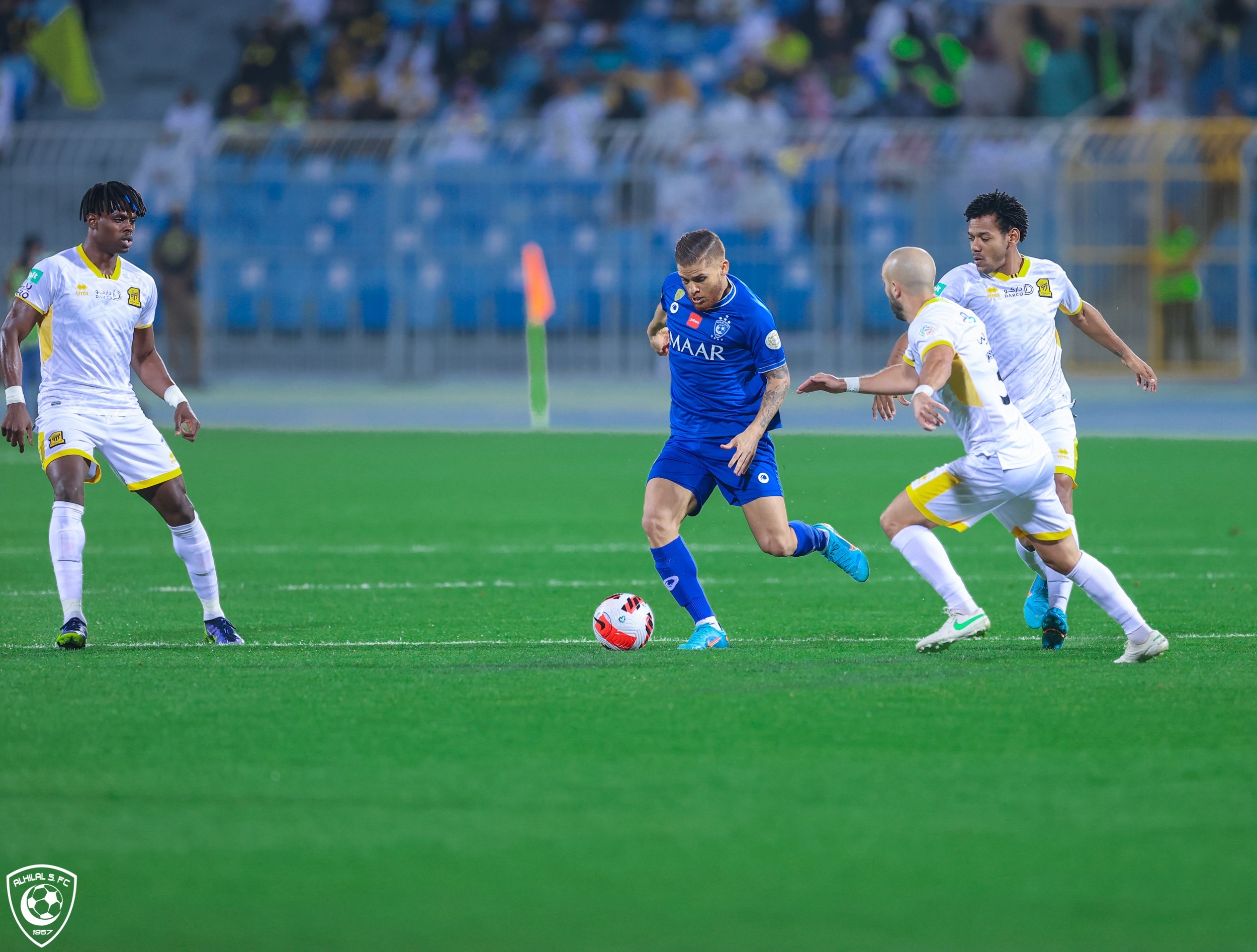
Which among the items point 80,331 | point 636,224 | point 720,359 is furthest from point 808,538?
point 636,224

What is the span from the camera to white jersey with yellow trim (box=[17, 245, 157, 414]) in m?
7.43

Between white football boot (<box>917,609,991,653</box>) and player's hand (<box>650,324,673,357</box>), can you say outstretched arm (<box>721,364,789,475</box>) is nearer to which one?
player's hand (<box>650,324,673,357</box>)

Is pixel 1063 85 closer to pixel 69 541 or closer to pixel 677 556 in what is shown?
pixel 677 556

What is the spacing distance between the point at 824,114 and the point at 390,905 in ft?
76.1

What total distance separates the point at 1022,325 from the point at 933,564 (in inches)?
56.5

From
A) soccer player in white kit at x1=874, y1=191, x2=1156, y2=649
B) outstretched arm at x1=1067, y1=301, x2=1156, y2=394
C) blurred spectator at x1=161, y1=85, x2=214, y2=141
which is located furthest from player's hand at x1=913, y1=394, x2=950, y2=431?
blurred spectator at x1=161, y1=85, x2=214, y2=141

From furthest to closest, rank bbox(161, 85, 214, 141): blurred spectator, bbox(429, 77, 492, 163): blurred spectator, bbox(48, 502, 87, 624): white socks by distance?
bbox(161, 85, 214, 141): blurred spectator, bbox(429, 77, 492, 163): blurred spectator, bbox(48, 502, 87, 624): white socks

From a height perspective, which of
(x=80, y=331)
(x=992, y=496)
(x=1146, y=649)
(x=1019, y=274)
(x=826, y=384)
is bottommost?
(x=1146, y=649)

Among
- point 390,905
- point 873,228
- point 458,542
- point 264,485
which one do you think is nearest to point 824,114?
point 873,228

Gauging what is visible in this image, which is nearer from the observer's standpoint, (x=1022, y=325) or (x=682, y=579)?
(x=682, y=579)

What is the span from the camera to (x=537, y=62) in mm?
27578

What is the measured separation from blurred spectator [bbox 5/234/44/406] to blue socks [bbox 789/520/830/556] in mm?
12874

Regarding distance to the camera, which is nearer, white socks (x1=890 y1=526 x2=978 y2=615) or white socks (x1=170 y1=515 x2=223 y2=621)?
white socks (x1=890 y1=526 x2=978 y2=615)

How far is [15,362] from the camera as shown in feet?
23.8
